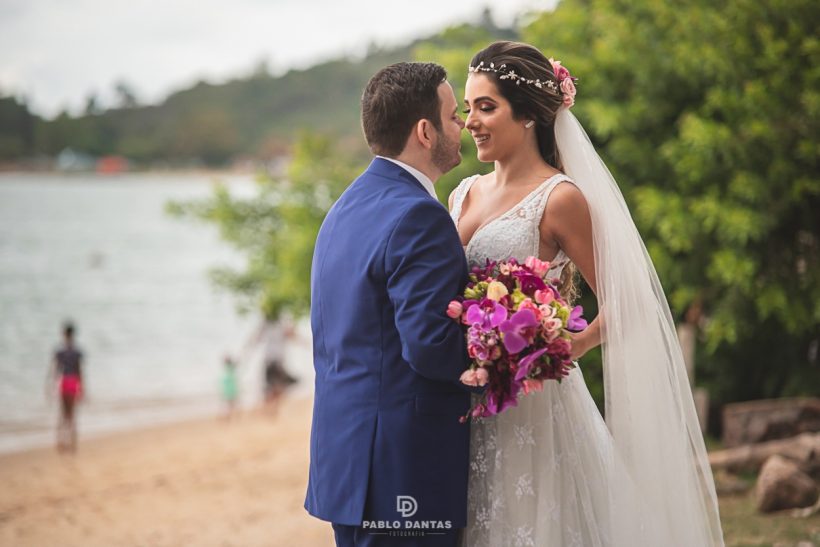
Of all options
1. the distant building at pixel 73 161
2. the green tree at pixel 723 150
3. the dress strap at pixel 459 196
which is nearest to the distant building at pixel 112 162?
the distant building at pixel 73 161

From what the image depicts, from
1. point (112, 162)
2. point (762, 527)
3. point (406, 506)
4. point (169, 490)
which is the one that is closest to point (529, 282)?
point (406, 506)

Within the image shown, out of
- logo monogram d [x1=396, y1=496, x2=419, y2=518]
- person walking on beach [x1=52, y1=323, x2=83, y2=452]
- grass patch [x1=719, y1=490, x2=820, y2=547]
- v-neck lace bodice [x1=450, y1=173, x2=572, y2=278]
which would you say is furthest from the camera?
person walking on beach [x1=52, y1=323, x2=83, y2=452]

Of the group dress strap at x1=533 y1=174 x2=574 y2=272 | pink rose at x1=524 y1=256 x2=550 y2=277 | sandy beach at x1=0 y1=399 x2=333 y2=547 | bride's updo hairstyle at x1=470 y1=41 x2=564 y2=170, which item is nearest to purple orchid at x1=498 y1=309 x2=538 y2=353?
pink rose at x1=524 y1=256 x2=550 y2=277

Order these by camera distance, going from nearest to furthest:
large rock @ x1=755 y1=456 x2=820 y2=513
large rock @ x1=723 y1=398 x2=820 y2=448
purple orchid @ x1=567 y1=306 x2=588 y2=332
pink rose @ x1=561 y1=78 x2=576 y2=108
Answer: purple orchid @ x1=567 y1=306 x2=588 y2=332 < pink rose @ x1=561 y1=78 x2=576 y2=108 < large rock @ x1=755 y1=456 x2=820 y2=513 < large rock @ x1=723 y1=398 x2=820 y2=448

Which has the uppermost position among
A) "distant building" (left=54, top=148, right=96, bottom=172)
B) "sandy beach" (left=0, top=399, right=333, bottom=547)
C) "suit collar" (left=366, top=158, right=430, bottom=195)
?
"distant building" (left=54, top=148, right=96, bottom=172)

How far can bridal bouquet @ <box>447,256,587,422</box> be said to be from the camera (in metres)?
2.73

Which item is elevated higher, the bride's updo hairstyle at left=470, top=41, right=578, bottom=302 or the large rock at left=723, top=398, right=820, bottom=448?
the bride's updo hairstyle at left=470, top=41, right=578, bottom=302

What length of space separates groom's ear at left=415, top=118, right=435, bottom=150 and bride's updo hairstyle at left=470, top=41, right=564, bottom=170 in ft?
1.55

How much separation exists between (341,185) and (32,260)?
173 ft

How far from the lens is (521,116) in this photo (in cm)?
339

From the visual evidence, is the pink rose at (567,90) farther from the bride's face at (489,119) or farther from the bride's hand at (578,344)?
the bride's hand at (578,344)

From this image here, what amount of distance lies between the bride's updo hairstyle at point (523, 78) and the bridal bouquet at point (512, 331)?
2.31 feet

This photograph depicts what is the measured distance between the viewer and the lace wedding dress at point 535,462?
10.4ft

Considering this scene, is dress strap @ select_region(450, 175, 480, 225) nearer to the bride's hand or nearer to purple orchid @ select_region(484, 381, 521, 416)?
the bride's hand
